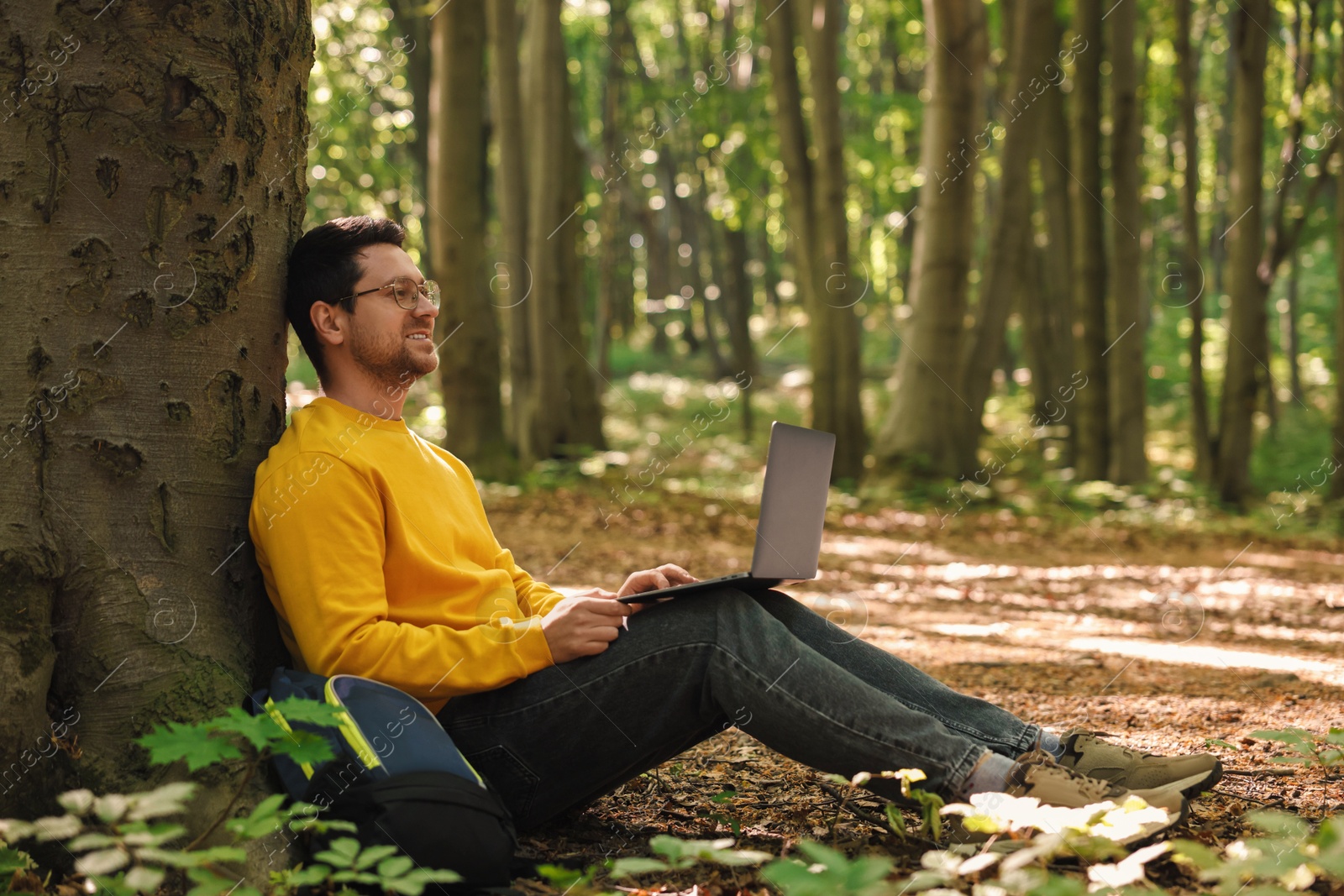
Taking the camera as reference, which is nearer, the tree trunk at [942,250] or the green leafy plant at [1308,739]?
the green leafy plant at [1308,739]

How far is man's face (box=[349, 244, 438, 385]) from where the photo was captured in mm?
2797

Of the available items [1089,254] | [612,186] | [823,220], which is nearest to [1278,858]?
[823,220]

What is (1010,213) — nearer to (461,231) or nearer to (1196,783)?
(461,231)

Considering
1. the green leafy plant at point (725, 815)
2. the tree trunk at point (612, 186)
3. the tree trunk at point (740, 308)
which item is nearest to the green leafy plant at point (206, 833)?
the green leafy plant at point (725, 815)

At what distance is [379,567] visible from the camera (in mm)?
2461

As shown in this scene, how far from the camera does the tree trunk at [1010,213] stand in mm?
12102

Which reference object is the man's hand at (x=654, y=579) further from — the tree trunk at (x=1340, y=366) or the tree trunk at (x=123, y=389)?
the tree trunk at (x=1340, y=366)

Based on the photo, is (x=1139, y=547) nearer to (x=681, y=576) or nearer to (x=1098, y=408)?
Answer: (x=1098, y=408)

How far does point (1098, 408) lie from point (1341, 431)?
3.21 metres

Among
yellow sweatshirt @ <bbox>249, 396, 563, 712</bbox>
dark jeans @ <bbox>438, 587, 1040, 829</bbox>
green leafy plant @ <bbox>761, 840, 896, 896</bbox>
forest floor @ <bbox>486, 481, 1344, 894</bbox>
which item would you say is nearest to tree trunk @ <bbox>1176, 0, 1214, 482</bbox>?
forest floor @ <bbox>486, 481, 1344, 894</bbox>

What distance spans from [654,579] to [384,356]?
886 millimetres

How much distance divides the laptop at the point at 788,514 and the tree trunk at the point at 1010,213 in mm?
10059

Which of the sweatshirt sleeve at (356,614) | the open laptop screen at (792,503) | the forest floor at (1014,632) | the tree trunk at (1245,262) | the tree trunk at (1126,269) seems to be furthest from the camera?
the tree trunk at (1126,269)

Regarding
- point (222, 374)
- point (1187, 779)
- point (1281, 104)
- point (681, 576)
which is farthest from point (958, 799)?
point (1281, 104)
